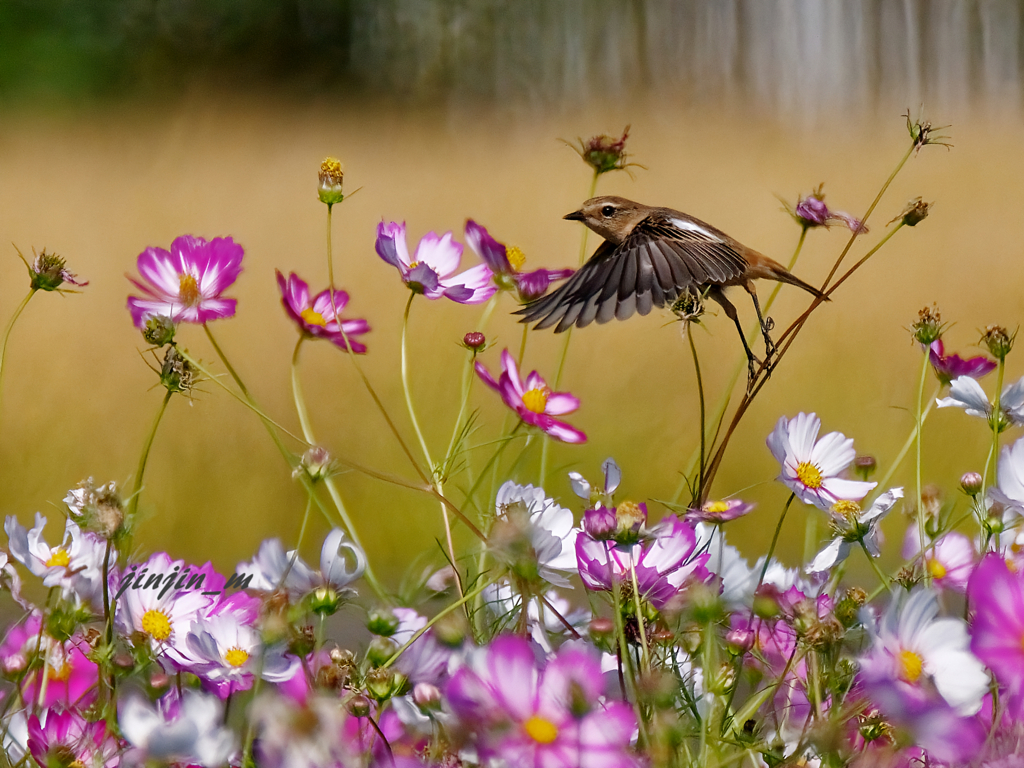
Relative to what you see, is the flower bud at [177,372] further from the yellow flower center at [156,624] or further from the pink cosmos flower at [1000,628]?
the pink cosmos flower at [1000,628]

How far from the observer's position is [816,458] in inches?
22.8

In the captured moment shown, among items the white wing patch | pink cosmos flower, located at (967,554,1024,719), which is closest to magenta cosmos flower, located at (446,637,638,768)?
pink cosmos flower, located at (967,554,1024,719)

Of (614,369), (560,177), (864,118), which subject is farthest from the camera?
(864,118)

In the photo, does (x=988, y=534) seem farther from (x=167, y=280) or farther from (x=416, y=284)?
(x=167, y=280)

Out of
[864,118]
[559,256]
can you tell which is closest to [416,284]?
[559,256]

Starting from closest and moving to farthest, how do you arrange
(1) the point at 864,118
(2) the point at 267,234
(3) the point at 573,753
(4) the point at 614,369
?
(3) the point at 573,753
(4) the point at 614,369
(2) the point at 267,234
(1) the point at 864,118

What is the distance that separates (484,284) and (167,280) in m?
0.18

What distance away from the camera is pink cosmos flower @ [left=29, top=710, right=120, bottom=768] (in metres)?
Result: 0.36

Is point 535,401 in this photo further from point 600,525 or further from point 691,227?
point 691,227

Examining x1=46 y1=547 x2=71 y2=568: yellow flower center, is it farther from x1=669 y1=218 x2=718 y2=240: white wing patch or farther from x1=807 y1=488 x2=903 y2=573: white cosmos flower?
Result: x1=669 y1=218 x2=718 y2=240: white wing patch

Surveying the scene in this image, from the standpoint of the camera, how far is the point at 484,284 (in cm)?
68

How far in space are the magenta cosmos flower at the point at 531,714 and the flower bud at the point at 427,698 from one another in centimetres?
9

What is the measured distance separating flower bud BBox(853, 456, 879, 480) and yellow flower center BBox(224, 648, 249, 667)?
0.35 metres

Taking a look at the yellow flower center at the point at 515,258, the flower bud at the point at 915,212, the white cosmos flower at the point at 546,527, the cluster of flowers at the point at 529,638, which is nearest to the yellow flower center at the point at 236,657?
the cluster of flowers at the point at 529,638
